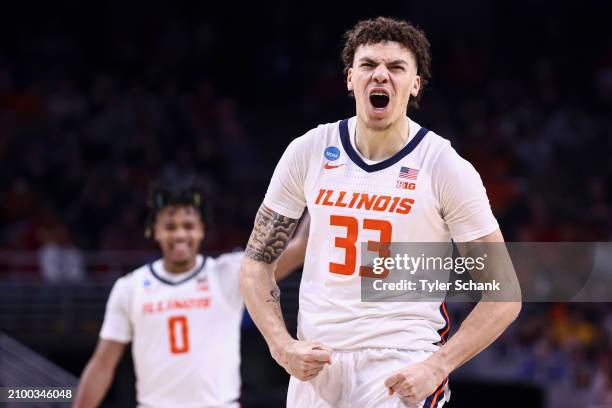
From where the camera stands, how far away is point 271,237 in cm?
347

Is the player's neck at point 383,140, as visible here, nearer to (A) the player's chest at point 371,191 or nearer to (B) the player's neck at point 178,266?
(A) the player's chest at point 371,191

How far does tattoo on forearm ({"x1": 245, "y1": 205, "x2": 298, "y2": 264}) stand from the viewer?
347 cm

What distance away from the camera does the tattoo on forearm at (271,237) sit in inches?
137

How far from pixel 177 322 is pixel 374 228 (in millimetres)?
2138

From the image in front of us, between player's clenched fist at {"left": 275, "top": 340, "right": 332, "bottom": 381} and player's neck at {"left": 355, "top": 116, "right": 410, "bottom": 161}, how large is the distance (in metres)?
0.71

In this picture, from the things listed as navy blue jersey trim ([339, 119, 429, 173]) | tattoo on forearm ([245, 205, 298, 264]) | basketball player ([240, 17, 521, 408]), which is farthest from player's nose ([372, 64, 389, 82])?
tattoo on forearm ([245, 205, 298, 264])

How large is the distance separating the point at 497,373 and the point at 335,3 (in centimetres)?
766

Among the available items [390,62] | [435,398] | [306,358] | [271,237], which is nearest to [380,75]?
[390,62]

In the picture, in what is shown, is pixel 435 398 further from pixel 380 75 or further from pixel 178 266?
pixel 178 266

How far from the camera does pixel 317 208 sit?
10.8 ft

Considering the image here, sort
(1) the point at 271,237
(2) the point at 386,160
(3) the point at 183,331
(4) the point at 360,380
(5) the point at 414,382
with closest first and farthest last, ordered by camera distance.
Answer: (5) the point at 414,382 < (4) the point at 360,380 < (2) the point at 386,160 < (1) the point at 271,237 < (3) the point at 183,331

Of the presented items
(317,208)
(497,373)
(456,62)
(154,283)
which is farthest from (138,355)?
(456,62)

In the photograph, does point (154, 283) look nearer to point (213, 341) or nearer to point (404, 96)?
point (213, 341)

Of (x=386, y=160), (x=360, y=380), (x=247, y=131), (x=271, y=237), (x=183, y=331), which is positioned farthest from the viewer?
(x=247, y=131)
